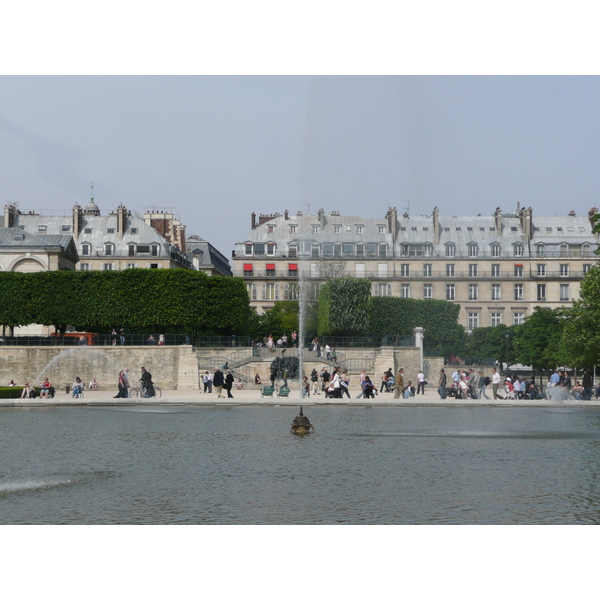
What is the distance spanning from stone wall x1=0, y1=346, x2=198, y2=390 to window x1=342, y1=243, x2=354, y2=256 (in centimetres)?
3392

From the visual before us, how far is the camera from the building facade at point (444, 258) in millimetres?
78312

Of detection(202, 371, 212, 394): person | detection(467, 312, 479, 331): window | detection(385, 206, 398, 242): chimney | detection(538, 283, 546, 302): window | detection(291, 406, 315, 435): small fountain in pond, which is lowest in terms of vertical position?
detection(202, 371, 212, 394): person

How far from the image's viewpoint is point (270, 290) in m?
82.3

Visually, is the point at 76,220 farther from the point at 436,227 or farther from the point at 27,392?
the point at 27,392

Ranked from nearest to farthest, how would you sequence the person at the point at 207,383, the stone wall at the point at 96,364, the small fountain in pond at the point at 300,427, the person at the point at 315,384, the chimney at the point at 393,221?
1. the small fountain in pond at the point at 300,427
2. the person at the point at 315,384
3. the person at the point at 207,383
4. the stone wall at the point at 96,364
5. the chimney at the point at 393,221

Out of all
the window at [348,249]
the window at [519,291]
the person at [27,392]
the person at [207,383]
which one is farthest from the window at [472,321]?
the person at [27,392]

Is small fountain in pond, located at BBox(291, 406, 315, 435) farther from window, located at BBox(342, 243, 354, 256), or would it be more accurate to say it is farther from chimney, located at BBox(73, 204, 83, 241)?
chimney, located at BBox(73, 204, 83, 241)

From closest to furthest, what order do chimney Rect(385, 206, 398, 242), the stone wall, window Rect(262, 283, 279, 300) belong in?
the stone wall, chimney Rect(385, 206, 398, 242), window Rect(262, 283, 279, 300)

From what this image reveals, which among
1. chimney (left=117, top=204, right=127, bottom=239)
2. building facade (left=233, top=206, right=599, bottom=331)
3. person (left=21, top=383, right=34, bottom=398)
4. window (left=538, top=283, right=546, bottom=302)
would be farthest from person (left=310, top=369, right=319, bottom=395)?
window (left=538, top=283, right=546, bottom=302)

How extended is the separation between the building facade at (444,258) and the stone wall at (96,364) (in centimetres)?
2731

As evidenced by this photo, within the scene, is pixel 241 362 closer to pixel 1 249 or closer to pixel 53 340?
pixel 53 340

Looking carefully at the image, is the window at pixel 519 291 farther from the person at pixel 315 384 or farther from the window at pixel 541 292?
the person at pixel 315 384

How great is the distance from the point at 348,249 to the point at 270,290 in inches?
348

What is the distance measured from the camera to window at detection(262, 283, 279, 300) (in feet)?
269
